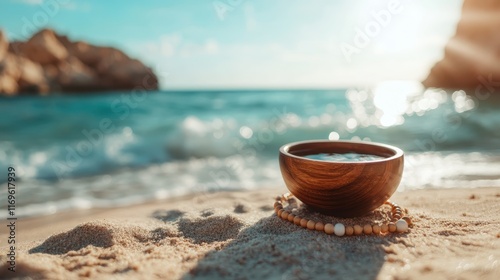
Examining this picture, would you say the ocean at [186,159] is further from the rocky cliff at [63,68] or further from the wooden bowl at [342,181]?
the rocky cliff at [63,68]

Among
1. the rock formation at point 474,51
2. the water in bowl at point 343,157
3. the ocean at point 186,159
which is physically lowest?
the ocean at point 186,159

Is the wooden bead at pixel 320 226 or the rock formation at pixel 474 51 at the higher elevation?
the rock formation at pixel 474 51

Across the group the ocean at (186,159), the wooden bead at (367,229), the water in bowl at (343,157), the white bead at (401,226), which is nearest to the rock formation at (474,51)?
the ocean at (186,159)

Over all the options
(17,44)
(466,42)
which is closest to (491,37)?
(466,42)

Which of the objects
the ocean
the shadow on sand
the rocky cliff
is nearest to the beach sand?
the shadow on sand

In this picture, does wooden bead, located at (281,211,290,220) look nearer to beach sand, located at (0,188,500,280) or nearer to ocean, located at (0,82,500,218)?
beach sand, located at (0,188,500,280)

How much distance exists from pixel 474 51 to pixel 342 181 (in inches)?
1602

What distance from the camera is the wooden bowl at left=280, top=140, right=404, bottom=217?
73.9 inches

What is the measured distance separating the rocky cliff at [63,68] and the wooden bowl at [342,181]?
36.3 metres

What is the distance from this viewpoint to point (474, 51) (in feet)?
114

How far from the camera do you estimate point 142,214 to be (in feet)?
9.89

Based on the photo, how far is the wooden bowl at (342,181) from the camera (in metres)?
1.88

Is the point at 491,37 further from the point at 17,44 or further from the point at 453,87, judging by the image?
the point at 17,44

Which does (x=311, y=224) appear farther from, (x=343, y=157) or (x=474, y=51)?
(x=474, y=51)
